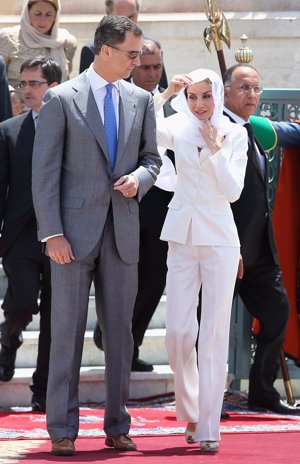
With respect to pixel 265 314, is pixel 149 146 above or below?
above

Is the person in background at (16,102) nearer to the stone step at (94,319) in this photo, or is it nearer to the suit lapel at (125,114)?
the stone step at (94,319)

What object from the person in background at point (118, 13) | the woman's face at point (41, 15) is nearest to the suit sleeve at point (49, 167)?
the person in background at point (118, 13)

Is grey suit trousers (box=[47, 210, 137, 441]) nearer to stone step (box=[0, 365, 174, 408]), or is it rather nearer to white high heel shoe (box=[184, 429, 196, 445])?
white high heel shoe (box=[184, 429, 196, 445])

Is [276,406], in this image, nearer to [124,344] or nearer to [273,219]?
[273,219]

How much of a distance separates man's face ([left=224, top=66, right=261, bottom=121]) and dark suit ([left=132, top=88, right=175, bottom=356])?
0.83m

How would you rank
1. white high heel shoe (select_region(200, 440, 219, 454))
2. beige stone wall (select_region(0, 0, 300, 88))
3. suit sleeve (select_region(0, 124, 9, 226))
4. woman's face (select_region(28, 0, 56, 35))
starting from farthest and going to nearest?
beige stone wall (select_region(0, 0, 300, 88)) → woman's face (select_region(28, 0, 56, 35)) → suit sleeve (select_region(0, 124, 9, 226)) → white high heel shoe (select_region(200, 440, 219, 454))

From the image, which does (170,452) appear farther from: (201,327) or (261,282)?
(261,282)

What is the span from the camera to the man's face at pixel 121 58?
764cm

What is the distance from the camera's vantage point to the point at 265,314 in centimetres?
974

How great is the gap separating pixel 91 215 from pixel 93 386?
2557 mm

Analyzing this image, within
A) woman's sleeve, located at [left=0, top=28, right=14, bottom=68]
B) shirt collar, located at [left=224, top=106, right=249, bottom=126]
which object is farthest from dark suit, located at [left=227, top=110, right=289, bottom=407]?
woman's sleeve, located at [left=0, top=28, right=14, bottom=68]

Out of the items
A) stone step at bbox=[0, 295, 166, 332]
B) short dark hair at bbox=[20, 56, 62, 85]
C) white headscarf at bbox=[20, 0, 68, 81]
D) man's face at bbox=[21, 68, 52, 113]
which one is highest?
white headscarf at bbox=[20, 0, 68, 81]

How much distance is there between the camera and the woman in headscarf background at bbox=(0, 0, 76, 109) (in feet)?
35.9

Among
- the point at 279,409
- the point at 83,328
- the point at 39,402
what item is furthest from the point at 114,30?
the point at 279,409
